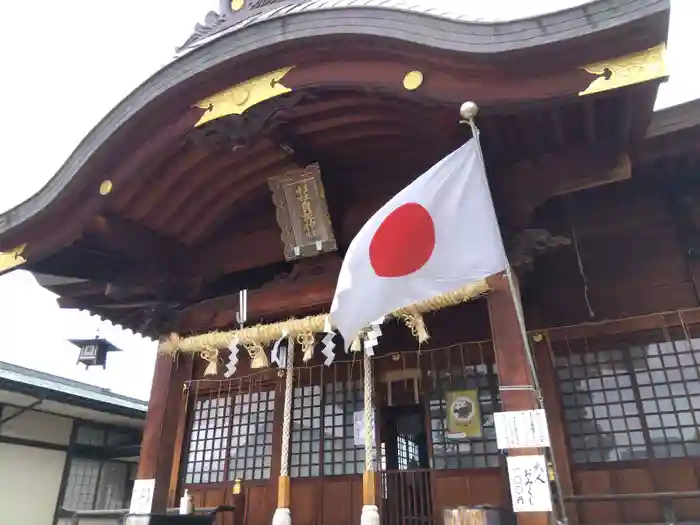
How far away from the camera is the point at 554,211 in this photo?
20.0 ft

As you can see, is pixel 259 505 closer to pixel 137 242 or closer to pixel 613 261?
pixel 137 242

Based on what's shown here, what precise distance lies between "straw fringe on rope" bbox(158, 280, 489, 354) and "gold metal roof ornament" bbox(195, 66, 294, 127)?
7.73 feet

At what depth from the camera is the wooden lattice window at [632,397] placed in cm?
538

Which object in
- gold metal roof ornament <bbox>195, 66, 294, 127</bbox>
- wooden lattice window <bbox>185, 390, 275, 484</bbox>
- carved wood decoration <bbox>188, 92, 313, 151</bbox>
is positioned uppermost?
gold metal roof ornament <bbox>195, 66, 294, 127</bbox>

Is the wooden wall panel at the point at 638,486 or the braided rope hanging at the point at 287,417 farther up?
the braided rope hanging at the point at 287,417

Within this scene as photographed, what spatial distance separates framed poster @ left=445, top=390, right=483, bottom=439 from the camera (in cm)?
612

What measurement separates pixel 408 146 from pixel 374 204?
105 cm

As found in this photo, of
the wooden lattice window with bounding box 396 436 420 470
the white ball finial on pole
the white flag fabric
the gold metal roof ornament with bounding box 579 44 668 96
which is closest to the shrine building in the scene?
the gold metal roof ornament with bounding box 579 44 668 96

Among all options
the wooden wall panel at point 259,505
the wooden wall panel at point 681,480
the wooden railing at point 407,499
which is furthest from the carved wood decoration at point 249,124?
the wooden wall panel at point 681,480

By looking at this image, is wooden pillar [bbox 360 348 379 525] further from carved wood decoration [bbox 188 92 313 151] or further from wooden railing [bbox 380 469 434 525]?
carved wood decoration [bbox 188 92 313 151]

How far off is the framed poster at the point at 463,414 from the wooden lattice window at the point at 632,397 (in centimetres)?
97

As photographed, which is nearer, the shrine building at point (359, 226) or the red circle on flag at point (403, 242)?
the red circle on flag at point (403, 242)

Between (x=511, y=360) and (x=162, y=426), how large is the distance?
4142 mm

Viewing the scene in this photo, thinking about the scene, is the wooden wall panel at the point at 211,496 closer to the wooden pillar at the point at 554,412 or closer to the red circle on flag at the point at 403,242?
the wooden pillar at the point at 554,412
